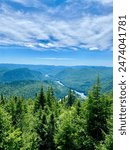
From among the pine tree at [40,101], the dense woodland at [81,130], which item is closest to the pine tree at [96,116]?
the dense woodland at [81,130]

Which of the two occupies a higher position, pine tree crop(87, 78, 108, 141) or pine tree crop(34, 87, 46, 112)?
pine tree crop(87, 78, 108, 141)

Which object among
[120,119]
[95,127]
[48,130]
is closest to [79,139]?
[95,127]

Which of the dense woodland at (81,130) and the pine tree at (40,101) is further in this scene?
the pine tree at (40,101)

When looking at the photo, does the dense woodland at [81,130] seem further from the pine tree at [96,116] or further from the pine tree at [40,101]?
the pine tree at [40,101]

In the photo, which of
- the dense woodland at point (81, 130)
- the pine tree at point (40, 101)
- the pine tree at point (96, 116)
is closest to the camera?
the dense woodland at point (81, 130)

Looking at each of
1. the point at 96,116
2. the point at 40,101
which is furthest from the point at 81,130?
the point at 40,101

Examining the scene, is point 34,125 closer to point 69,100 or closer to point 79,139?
point 79,139

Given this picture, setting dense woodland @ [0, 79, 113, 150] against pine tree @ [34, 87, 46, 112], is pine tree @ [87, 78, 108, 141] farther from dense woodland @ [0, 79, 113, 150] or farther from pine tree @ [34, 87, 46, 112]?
pine tree @ [34, 87, 46, 112]

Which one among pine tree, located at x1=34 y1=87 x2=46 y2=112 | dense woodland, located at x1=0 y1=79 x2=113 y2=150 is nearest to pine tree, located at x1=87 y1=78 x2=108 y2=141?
dense woodland, located at x1=0 y1=79 x2=113 y2=150

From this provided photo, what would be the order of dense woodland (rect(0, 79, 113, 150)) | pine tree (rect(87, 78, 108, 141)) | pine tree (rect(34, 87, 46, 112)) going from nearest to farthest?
dense woodland (rect(0, 79, 113, 150)) → pine tree (rect(87, 78, 108, 141)) → pine tree (rect(34, 87, 46, 112))

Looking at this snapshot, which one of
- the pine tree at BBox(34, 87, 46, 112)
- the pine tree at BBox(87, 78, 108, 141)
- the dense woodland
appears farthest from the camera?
the pine tree at BBox(34, 87, 46, 112)

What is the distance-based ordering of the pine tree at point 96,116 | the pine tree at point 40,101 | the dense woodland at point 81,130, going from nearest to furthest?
the dense woodland at point 81,130, the pine tree at point 96,116, the pine tree at point 40,101

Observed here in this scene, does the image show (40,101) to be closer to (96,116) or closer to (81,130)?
(81,130)

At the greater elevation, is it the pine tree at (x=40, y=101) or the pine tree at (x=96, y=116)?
the pine tree at (x=96, y=116)
